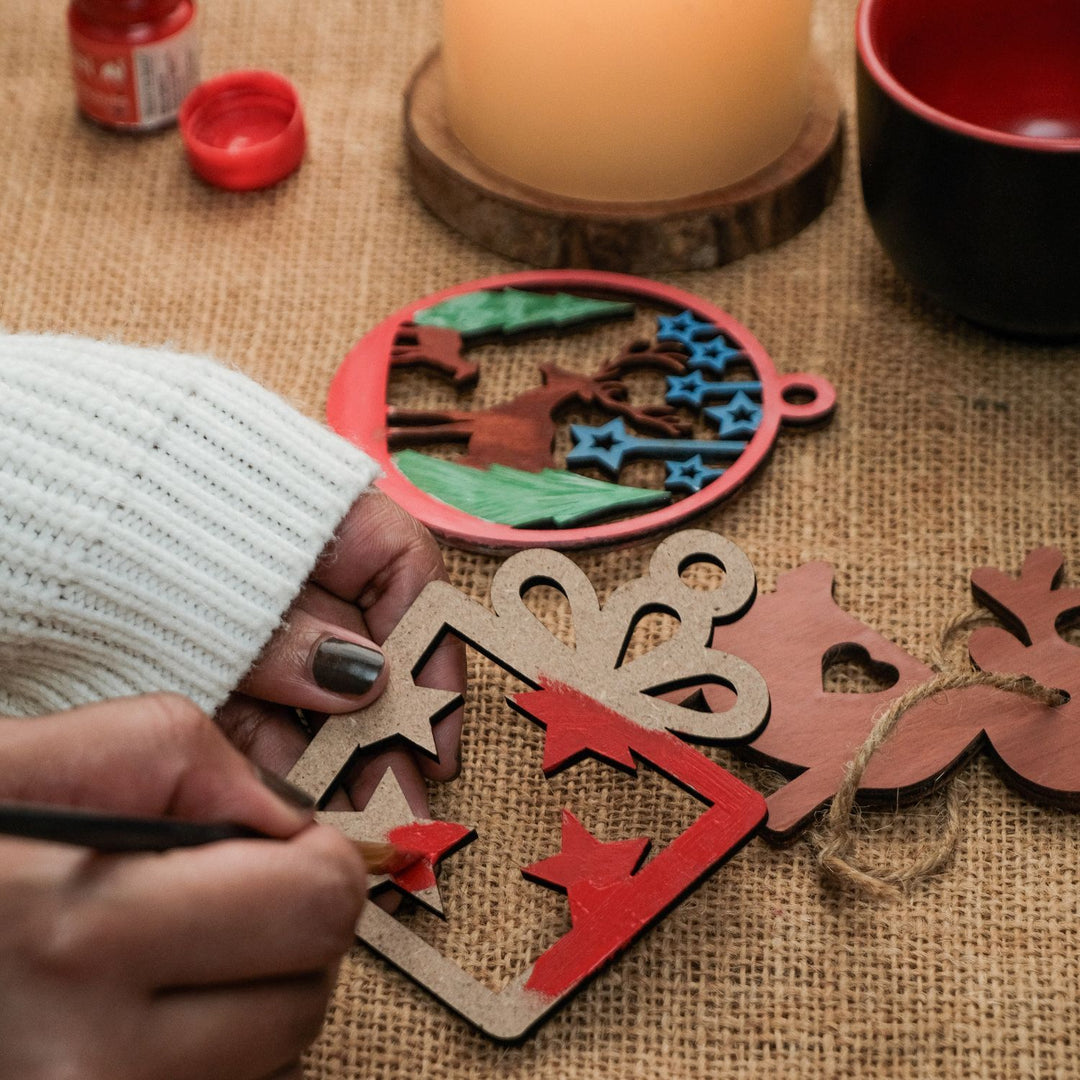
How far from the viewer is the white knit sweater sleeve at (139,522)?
454 mm

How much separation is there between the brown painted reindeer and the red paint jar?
0.22 meters

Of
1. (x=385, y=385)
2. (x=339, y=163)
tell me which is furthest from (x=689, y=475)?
(x=339, y=163)

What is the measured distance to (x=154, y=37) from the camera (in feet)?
2.32

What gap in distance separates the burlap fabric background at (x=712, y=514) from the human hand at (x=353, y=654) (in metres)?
0.03

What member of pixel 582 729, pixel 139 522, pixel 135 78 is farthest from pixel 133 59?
pixel 582 729

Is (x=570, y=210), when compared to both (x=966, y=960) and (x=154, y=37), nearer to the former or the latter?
(x=154, y=37)

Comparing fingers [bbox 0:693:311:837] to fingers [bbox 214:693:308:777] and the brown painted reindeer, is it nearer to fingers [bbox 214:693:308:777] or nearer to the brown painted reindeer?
fingers [bbox 214:693:308:777]

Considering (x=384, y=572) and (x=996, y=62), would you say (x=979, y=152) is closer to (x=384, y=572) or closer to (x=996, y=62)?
(x=996, y=62)

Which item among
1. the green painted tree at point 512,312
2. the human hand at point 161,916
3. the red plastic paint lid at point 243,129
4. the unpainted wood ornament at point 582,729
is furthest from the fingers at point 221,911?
the red plastic paint lid at point 243,129

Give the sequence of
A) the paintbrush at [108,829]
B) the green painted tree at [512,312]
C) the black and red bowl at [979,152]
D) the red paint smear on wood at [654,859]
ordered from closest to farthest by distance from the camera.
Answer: the paintbrush at [108,829] < the red paint smear on wood at [654,859] < the black and red bowl at [979,152] < the green painted tree at [512,312]

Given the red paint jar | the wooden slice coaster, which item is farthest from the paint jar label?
the wooden slice coaster

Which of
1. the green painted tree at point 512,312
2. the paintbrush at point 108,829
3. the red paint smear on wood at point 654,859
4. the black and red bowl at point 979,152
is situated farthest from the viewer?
the green painted tree at point 512,312

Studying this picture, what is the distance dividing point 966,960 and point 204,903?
0.86 ft

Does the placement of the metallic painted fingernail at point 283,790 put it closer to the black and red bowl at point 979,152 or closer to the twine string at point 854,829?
the twine string at point 854,829
